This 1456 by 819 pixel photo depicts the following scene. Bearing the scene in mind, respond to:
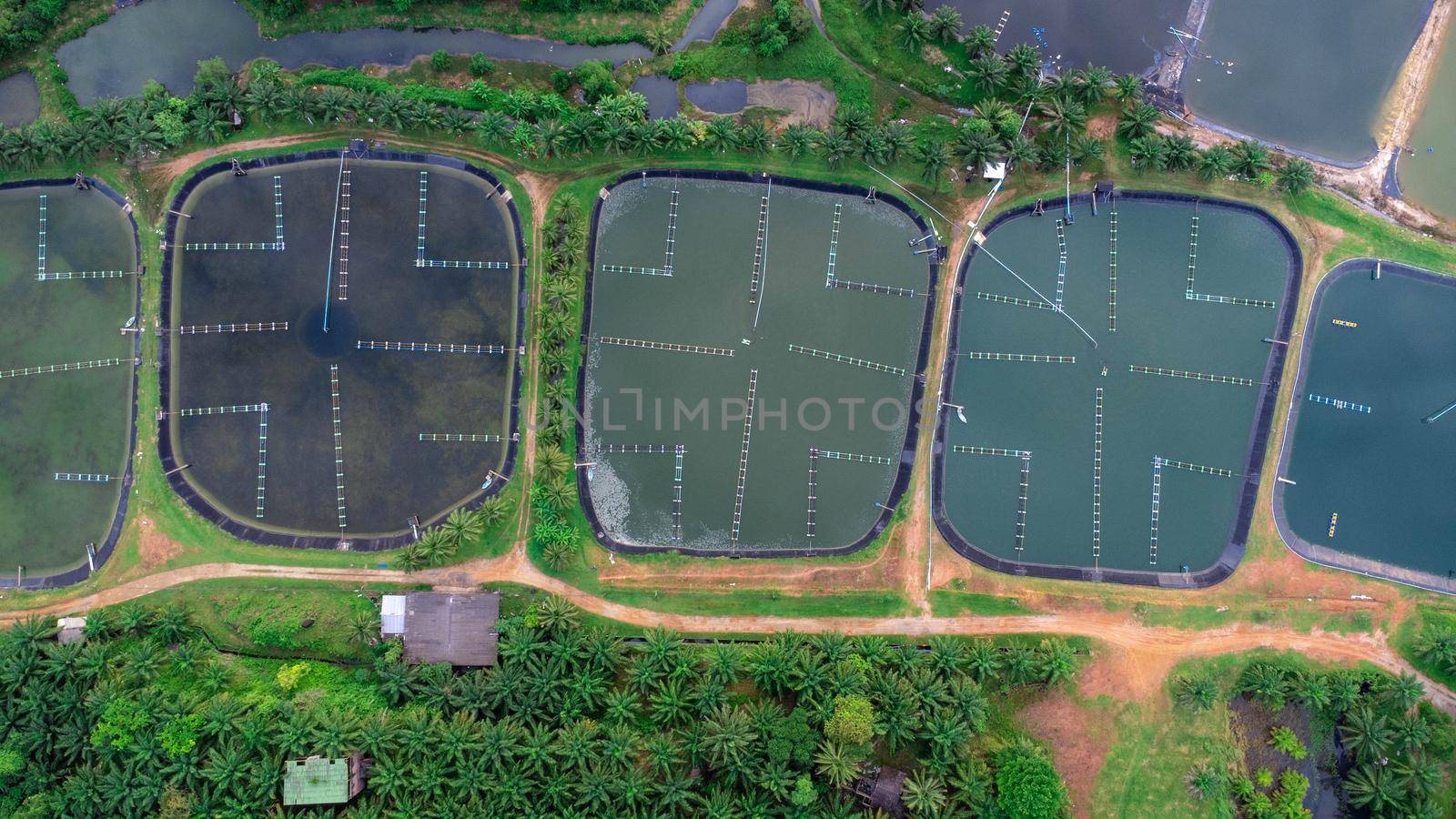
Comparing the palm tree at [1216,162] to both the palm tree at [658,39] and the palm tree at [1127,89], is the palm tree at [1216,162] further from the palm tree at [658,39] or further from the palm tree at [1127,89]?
the palm tree at [658,39]

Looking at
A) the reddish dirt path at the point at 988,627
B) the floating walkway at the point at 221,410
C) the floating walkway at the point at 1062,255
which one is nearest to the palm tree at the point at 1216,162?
the floating walkway at the point at 1062,255

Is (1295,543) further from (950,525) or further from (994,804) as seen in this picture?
(994,804)

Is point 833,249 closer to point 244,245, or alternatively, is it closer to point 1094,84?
point 1094,84

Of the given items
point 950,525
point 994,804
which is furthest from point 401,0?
point 994,804

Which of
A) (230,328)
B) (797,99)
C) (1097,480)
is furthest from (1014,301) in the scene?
(230,328)

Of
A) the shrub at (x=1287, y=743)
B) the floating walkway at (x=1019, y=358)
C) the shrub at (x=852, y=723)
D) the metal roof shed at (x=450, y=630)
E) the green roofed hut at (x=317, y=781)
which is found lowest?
the green roofed hut at (x=317, y=781)

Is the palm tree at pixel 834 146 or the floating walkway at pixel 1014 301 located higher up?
the palm tree at pixel 834 146
